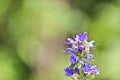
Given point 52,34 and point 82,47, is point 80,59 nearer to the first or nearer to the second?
point 82,47

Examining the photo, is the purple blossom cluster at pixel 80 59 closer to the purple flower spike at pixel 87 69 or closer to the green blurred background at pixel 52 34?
the purple flower spike at pixel 87 69

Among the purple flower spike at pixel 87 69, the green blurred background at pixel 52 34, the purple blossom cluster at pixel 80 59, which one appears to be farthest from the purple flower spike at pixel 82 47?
the green blurred background at pixel 52 34

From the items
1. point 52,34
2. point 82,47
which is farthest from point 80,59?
point 52,34

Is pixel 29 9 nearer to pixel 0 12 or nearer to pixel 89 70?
pixel 0 12

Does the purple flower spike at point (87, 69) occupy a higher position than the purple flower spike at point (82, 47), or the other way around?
the purple flower spike at point (82, 47)

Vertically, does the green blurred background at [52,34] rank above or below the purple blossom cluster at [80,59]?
above

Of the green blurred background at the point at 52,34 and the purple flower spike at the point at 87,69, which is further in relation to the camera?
the green blurred background at the point at 52,34

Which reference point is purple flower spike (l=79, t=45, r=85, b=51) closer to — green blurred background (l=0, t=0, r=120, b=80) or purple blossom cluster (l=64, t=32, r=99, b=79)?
purple blossom cluster (l=64, t=32, r=99, b=79)

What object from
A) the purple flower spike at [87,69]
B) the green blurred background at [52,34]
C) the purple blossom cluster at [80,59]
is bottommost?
the purple flower spike at [87,69]
